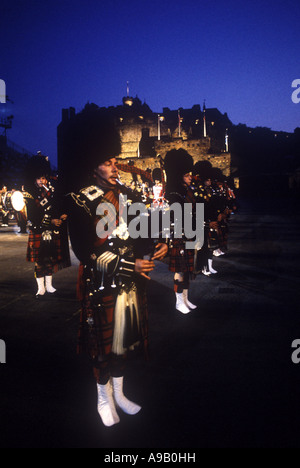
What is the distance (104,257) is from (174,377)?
5.79 feet

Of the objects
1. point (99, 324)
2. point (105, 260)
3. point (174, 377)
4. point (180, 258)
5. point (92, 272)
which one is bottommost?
point (174, 377)

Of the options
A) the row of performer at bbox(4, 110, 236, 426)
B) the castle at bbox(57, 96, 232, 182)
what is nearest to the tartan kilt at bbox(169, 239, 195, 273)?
the row of performer at bbox(4, 110, 236, 426)

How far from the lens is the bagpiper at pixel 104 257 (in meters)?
2.90

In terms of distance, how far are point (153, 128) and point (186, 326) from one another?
7307 cm

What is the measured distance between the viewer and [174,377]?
381 cm

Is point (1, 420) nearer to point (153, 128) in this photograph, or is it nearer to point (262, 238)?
point (262, 238)

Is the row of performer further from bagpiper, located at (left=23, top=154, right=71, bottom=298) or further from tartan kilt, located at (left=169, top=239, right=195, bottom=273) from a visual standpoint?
bagpiper, located at (left=23, top=154, right=71, bottom=298)

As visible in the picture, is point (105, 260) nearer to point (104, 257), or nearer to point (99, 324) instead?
point (104, 257)

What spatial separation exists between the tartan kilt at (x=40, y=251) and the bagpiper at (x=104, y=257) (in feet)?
13.5

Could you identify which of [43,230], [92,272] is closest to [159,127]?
[43,230]

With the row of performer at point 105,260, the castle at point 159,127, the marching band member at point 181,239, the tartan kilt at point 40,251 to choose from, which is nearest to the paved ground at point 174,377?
the row of performer at point 105,260

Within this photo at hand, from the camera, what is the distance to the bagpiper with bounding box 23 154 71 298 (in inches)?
264

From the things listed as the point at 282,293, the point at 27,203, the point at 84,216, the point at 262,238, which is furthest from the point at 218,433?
the point at 262,238

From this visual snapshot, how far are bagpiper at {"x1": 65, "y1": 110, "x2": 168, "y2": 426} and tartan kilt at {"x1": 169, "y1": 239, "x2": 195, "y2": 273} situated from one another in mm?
2783
